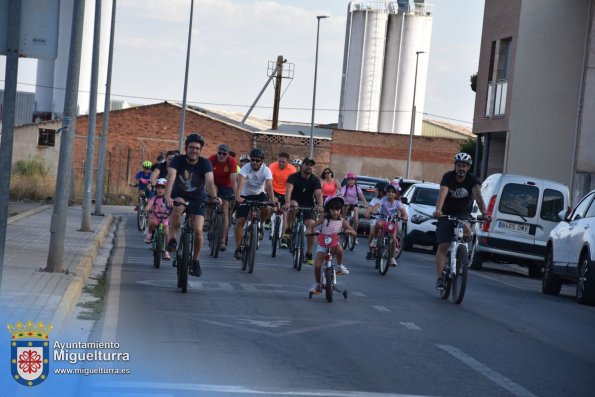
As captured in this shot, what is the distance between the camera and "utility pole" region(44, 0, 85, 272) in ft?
48.3

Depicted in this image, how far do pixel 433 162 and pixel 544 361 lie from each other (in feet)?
208

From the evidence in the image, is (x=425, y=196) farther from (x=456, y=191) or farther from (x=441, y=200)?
(x=441, y=200)

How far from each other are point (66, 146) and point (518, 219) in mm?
12304

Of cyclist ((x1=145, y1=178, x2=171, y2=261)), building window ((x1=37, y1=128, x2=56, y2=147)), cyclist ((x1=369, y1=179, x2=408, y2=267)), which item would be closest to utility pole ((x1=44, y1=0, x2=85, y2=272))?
cyclist ((x1=145, y1=178, x2=171, y2=261))

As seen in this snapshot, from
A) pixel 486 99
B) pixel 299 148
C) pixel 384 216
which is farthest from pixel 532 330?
pixel 299 148

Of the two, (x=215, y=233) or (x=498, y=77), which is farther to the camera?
(x=498, y=77)

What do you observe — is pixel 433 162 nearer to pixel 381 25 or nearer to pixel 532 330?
pixel 381 25

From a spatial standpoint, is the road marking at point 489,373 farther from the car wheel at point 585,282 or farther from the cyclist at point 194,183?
the car wheel at point 585,282

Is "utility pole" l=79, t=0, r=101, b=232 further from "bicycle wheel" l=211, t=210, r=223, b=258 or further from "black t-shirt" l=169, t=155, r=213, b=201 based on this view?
"black t-shirt" l=169, t=155, r=213, b=201

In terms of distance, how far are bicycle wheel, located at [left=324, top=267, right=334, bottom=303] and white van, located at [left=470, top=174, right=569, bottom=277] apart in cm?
1056

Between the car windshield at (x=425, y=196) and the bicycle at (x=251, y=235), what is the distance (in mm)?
12744

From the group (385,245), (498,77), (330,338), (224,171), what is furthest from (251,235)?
(498,77)

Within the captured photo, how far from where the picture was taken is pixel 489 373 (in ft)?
32.4

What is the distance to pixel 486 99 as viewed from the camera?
136ft
